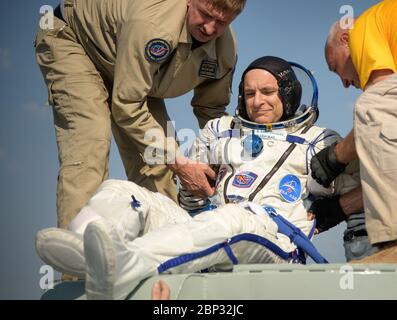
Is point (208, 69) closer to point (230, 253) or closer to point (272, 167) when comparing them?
point (272, 167)

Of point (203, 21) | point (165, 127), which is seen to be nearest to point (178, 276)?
point (203, 21)

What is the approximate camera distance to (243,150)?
3557 millimetres

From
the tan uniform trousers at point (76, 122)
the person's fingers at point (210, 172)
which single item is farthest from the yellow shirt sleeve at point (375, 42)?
the tan uniform trousers at point (76, 122)

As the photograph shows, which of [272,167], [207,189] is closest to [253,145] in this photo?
[272,167]

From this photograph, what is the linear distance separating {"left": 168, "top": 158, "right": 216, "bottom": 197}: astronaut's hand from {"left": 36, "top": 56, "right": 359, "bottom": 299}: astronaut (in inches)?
2.8

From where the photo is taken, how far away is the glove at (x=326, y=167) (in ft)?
10.4

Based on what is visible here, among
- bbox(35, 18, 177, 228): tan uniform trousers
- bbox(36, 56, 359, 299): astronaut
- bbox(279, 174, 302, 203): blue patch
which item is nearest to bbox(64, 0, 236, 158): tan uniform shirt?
bbox(35, 18, 177, 228): tan uniform trousers

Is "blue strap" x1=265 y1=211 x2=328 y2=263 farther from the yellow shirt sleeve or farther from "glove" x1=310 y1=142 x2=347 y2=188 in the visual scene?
the yellow shirt sleeve

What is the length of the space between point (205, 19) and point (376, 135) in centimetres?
155

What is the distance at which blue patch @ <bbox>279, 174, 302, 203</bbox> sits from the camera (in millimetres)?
3293

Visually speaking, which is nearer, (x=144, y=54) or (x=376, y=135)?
(x=376, y=135)

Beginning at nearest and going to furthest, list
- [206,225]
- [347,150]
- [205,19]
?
[206,225]
[347,150]
[205,19]

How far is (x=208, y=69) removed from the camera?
4.15m
